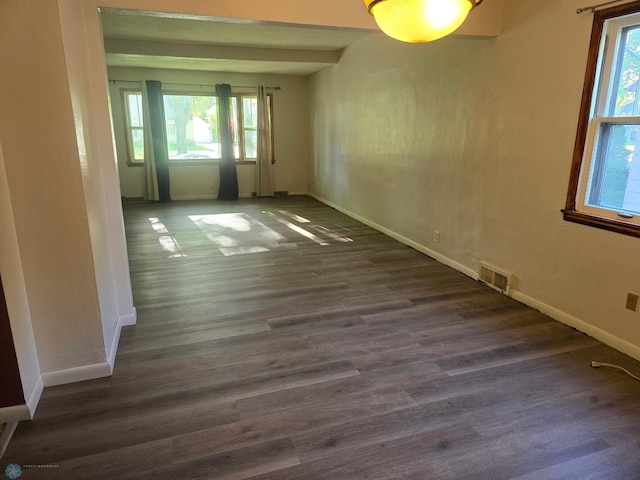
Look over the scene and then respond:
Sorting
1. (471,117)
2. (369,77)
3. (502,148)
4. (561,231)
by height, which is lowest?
(561,231)

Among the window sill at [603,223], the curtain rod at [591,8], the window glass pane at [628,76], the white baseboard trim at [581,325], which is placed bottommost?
the white baseboard trim at [581,325]

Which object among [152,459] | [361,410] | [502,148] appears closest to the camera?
[152,459]

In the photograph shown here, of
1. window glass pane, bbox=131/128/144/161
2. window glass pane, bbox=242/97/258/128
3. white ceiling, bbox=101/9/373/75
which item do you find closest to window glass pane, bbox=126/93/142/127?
window glass pane, bbox=131/128/144/161

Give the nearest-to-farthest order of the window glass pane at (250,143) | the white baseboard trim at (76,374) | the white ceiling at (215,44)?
the white baseboard trim at (76,374) → the white ceiling at (215,44) → the window glass pane at (250,143)

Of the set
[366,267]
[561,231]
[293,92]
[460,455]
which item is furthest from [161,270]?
[293,92]

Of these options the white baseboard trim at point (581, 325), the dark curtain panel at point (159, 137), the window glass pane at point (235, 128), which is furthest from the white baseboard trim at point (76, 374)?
the window glass pane at point (235, 128)

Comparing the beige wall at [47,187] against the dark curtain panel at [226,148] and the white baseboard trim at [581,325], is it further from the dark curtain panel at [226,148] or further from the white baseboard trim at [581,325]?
the dark curtain panel at [226,148]

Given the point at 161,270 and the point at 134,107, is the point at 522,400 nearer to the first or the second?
the point at 161,270

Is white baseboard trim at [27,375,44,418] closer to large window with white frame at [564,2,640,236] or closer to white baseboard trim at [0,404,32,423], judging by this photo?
white baseboard trim at [0,404,32,423]

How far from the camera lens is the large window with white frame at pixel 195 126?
25.1 feet

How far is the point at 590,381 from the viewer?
2229 millimetres

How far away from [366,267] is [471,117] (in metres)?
1.68

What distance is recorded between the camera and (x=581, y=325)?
9.13 ft

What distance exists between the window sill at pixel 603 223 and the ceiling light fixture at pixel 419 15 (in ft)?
5.75
